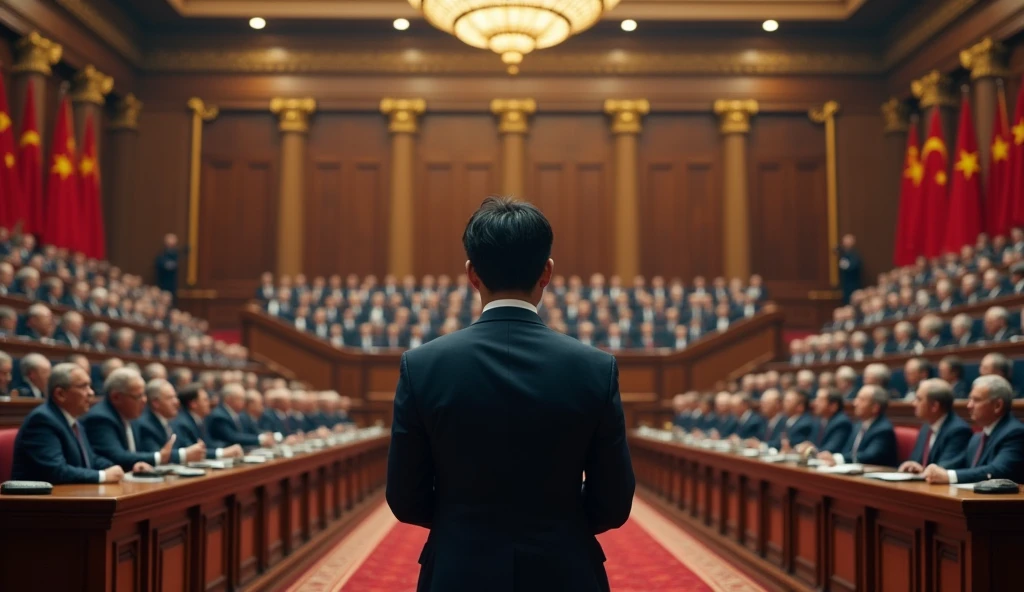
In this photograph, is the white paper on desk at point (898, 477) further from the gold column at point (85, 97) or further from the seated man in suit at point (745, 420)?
the gold column at point (85, 97)

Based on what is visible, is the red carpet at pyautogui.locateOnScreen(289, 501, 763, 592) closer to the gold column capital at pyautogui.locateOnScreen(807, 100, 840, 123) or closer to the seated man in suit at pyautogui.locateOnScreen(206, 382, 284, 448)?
the seated man in suit at pyautogui.locateOnScreen(206, 382, 284, 448)

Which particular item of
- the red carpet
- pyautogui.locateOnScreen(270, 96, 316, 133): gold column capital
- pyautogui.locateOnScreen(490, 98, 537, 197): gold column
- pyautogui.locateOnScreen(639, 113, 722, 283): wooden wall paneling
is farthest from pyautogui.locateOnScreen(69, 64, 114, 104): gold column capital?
the red carpet

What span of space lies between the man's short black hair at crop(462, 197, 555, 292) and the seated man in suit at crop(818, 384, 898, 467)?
406cm

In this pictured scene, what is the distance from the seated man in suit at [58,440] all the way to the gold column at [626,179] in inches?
540

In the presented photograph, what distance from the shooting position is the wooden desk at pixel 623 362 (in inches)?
509

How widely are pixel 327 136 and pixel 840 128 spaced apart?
8.71 meters

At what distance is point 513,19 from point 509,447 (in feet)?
32.1

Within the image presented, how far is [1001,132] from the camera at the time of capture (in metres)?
13.6

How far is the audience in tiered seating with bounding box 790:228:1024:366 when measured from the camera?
332 inches

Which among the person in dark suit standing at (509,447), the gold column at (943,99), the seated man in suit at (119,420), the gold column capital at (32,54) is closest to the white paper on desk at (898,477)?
the person in dark suit standing at (509,447)

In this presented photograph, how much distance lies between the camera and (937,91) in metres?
15.4

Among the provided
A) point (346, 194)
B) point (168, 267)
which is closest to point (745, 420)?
point (346, 194)

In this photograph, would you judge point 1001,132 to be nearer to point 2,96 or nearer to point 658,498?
point 658,498

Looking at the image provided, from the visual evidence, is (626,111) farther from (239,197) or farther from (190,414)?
(190,414)
